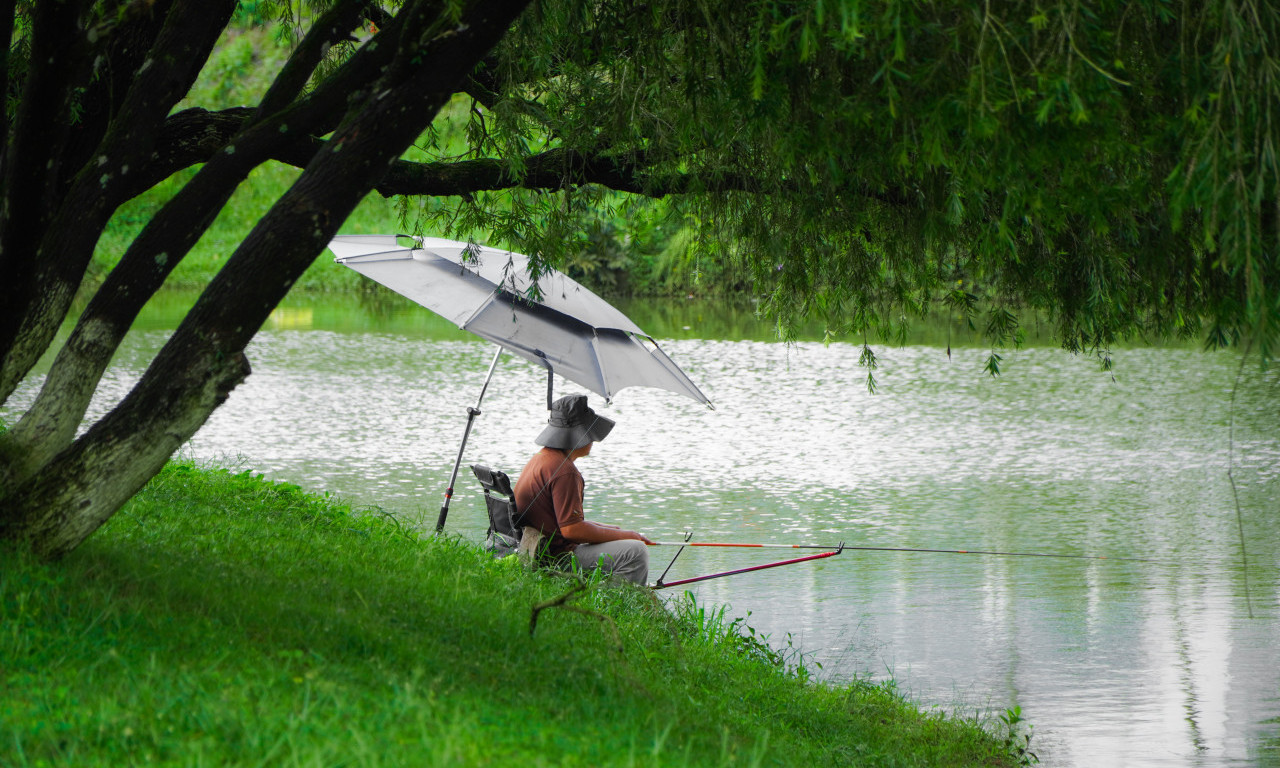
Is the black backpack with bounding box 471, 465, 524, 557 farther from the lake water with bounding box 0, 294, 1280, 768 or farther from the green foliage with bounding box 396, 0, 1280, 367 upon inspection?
the lake water with bounding box 0, 294, 1280, 768

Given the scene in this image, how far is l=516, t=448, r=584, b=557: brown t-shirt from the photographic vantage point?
6.03m

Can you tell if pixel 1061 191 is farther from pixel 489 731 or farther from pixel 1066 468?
pixel 1066 468

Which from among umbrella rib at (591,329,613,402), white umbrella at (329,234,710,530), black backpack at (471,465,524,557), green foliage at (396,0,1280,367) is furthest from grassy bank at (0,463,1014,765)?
green foliage at (396,0,1280,367)

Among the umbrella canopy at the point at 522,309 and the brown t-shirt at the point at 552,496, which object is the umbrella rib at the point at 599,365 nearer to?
the umbrella canopy at the point at 522,309

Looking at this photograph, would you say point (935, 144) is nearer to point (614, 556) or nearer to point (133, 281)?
point (133, 281)

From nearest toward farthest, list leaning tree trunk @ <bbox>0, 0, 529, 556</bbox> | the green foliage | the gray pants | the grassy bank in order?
the grassy bank, the green foliage, leaning tree trunk @ <bbox>0, 0, 529, 556</bbox>, the gray pants

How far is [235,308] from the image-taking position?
12.9 feet

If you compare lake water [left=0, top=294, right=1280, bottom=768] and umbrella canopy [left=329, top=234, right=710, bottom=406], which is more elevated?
umbrella canopy [left=329, top=234, right=710, bottom=406]

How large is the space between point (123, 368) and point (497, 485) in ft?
41.2

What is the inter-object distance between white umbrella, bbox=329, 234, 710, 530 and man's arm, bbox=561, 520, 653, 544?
0.65m

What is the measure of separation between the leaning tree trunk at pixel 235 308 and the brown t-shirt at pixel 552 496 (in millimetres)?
2203

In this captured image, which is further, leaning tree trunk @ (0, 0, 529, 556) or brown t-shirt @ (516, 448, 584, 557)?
brown t-shirt @ (516, 448, 584, 557)

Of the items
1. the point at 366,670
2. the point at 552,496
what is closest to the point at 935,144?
the point at 366,670

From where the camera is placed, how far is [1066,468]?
1207cm
